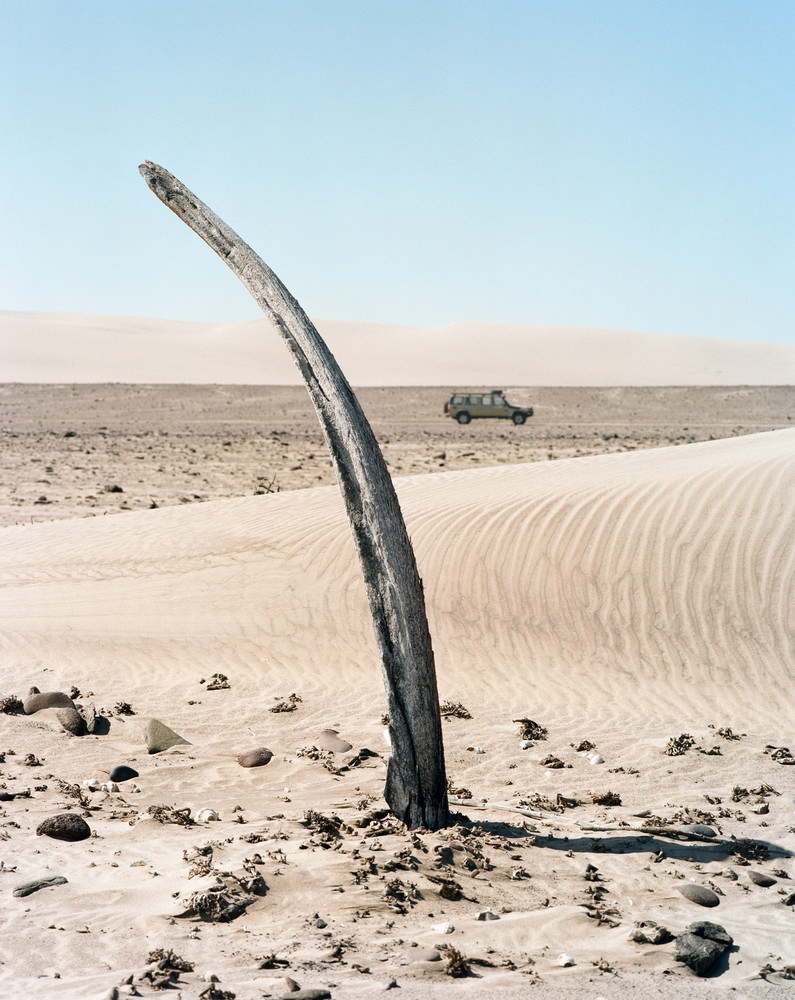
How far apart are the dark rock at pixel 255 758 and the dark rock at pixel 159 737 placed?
601 mm

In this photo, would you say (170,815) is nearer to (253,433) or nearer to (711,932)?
(711,932)

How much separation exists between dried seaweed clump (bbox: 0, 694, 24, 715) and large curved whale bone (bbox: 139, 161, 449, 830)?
3.82 m

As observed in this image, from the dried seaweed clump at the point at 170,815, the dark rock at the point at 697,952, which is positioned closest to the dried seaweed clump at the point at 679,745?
the dark rock at the point at 697,952

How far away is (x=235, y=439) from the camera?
27797 mm

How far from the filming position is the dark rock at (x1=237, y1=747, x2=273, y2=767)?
620cm

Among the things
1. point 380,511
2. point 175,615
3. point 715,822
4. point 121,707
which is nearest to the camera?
point 380,511

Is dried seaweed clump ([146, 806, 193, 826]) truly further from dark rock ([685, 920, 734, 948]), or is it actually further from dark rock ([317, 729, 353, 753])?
dark rock ([685, 920, 734, 948])

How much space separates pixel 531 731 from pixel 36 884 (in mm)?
3776

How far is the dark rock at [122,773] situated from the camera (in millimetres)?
5914

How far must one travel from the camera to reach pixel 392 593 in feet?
15.4

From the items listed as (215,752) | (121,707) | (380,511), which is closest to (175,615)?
(121,707)

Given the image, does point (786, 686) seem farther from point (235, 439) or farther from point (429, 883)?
point (235, 439)

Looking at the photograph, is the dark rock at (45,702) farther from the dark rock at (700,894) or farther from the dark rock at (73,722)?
the dark rock at (700,894)

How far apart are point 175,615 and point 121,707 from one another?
2.51 meters
